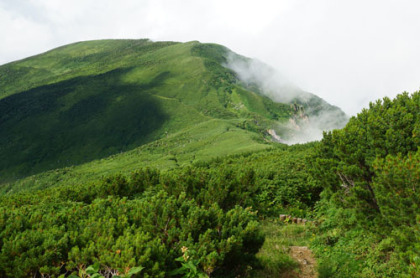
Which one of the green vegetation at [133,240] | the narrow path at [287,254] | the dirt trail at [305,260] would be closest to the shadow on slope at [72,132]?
the narrow path at [287,254]

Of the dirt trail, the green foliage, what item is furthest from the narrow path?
the green foliage

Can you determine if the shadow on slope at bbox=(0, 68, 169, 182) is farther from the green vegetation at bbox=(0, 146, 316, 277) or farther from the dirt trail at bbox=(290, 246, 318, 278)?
the green vegetation at bbox=(0, 146, 316, 277)

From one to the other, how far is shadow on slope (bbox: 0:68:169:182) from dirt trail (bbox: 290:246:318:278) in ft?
531

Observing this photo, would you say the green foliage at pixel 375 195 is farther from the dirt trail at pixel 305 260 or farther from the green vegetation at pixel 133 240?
the green vegetation at pixel 133 240

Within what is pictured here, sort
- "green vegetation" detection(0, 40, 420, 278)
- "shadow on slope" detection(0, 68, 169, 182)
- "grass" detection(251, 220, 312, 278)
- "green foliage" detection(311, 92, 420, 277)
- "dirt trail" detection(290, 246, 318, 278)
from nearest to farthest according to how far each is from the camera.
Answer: "green vegetation" detection(0, 40, 420, 278) < "green foliage" detection(311, 92, 420, 277) < "grass" detection(251, 220, 312, 278) < "dirt trail" detection(290, 246, 318, 278) < "shadow on slope" detection(0, 68, 169, 182)

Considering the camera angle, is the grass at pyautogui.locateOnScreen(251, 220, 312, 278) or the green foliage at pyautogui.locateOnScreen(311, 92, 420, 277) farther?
the grass at pyautogui.locateOnScreen(251, 220, 312, 278)

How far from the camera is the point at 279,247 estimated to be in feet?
40.8

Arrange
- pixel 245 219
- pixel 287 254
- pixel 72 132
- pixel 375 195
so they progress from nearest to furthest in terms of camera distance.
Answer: pixel 245 219 < pixel 375 195 < pixel 287 254 < pixel 72 132

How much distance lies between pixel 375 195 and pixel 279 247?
14.0 ft

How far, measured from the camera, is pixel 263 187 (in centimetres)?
2236

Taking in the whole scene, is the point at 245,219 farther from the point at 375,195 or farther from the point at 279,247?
the point at 375,195

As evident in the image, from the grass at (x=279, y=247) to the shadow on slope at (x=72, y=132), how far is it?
159146 mm

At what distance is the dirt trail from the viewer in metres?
10.7

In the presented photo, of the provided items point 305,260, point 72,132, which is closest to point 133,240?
point 305,260
